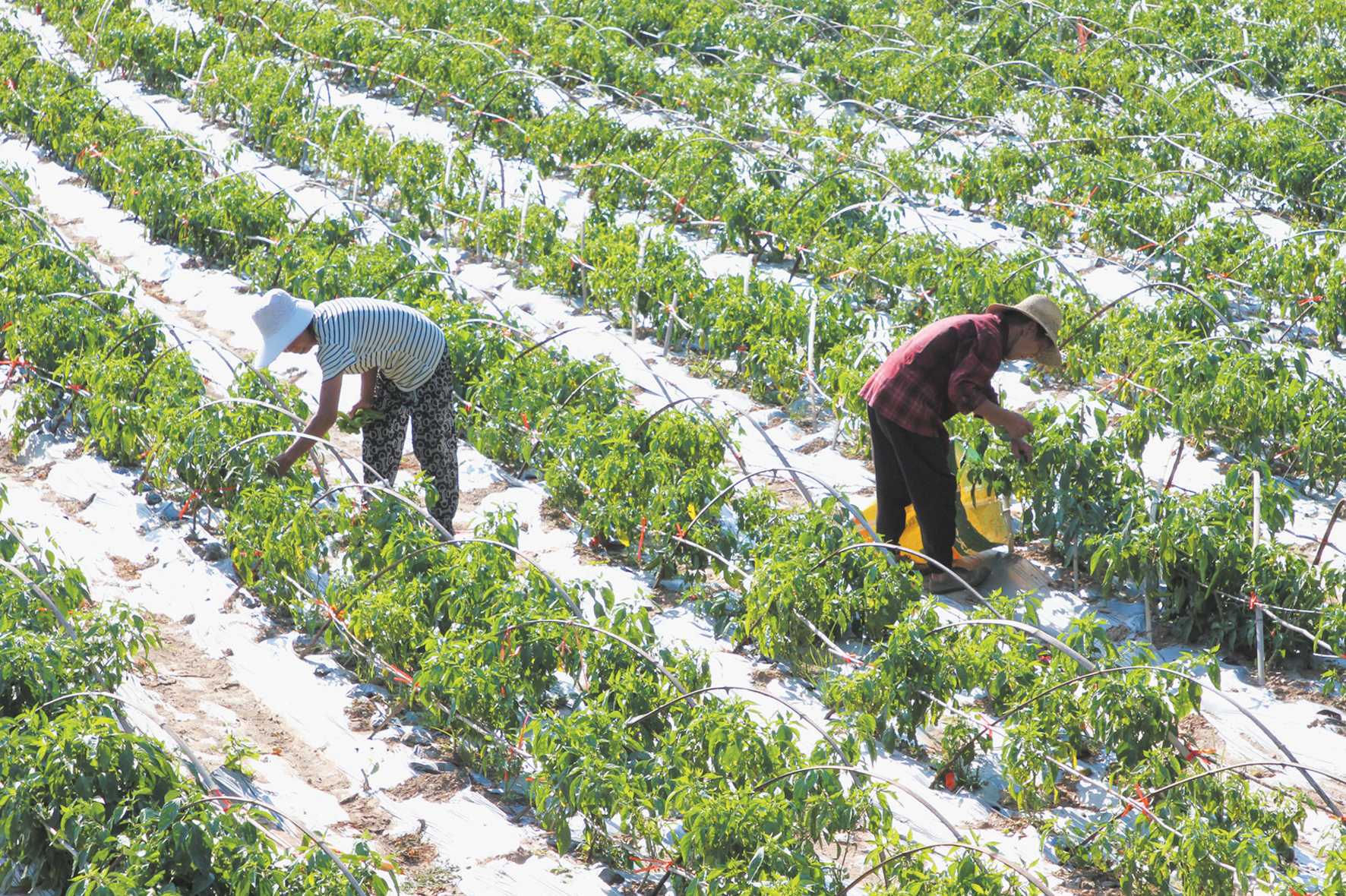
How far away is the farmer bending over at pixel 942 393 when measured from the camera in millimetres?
5113

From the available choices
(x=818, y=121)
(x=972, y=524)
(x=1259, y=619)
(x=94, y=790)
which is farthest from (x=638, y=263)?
(x=94, y=790)

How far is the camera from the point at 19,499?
614 cm

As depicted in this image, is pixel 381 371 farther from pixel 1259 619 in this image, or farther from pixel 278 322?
pixel 1259 619

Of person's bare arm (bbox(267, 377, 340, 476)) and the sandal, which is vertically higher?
person's bare arm (bbox(267, 377, 340, 476))

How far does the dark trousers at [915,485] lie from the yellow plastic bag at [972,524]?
4.1 inches

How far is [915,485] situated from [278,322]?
2.70 metres

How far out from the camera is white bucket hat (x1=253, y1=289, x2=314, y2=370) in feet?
15.9

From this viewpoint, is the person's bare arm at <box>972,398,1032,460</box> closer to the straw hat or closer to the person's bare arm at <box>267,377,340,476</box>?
the straw hat

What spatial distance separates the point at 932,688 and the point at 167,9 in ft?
48.8

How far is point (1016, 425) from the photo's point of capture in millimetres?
5113

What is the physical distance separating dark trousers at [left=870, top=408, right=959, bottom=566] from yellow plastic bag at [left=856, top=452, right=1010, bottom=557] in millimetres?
104

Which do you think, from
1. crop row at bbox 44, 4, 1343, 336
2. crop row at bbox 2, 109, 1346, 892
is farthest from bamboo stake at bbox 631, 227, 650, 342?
crop row at bbox 2, 109, 1346, 892

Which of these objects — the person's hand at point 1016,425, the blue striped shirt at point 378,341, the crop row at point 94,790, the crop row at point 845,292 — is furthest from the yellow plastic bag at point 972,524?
the crop row at point 94,790

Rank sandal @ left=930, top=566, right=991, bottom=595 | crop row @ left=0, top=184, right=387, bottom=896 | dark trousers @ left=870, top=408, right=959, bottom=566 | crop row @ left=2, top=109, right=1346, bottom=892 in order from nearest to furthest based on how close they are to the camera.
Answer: crop row @ left=0, top=184, right=387, bottom=896, crop row @ left=2, top=109, right=1346, bottom=892, dark trousers @ left=870, top=408, right=959, bottom=566, sandal @ left=930, top=566, right=991, bottom=595
